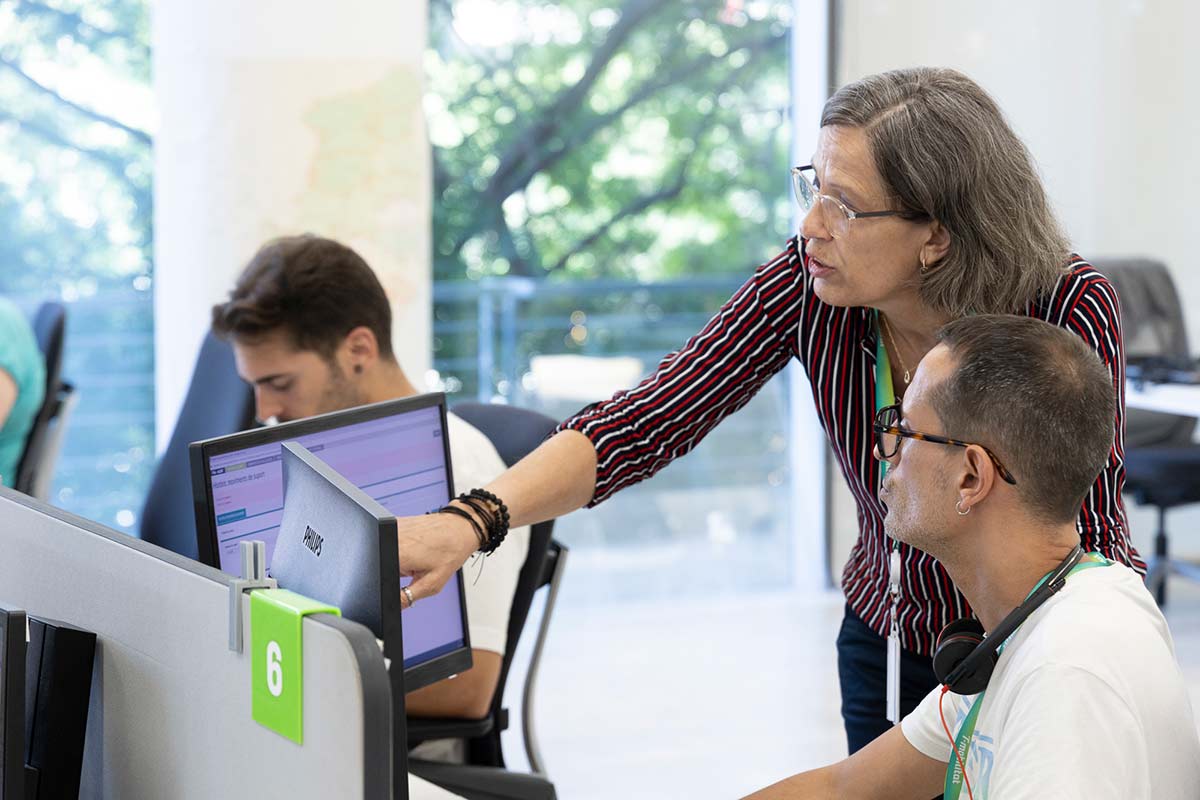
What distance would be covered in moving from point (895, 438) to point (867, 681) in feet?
1.77

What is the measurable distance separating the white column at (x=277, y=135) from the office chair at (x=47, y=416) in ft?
0.83

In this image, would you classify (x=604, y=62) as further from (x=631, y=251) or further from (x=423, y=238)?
(x=423, y=238)

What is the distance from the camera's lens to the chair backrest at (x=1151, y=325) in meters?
4.36

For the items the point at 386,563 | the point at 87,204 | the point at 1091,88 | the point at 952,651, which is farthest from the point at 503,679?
the point at 1091,88

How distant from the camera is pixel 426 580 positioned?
1.34m

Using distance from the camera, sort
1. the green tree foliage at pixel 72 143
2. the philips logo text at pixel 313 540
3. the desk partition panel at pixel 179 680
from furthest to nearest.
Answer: the green tree foliage at pixel 72 143 → the philips logo text at pixel 313 540 → the desk partition panel at pixel 179 680

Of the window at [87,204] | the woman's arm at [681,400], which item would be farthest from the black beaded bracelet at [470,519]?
the window at [87,204]

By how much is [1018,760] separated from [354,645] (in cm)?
55

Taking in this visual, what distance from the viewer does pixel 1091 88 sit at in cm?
472

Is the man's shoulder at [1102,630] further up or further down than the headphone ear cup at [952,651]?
further up

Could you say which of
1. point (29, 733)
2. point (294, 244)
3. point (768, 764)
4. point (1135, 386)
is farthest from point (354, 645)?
point (1135, 386)

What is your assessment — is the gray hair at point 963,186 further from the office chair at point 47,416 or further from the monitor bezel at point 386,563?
the office chair at point 47,416

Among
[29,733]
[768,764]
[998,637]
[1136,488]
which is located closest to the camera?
[29,733]

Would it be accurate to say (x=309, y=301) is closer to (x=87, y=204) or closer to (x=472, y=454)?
(x=472, y=454)
